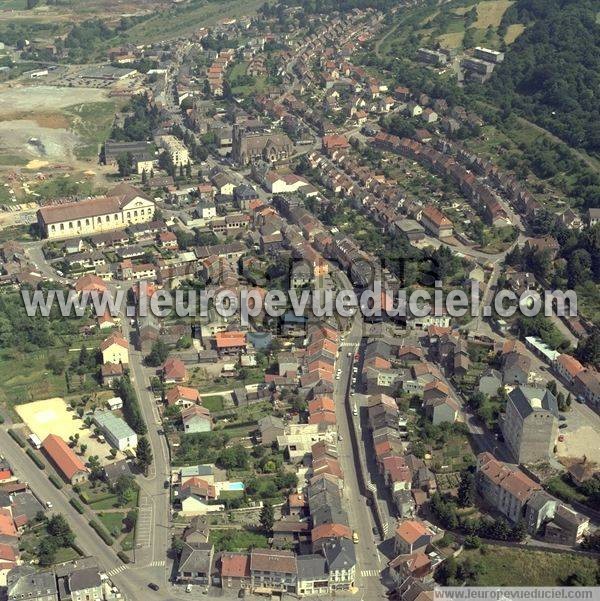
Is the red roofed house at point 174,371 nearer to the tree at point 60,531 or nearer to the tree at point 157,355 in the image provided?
the tree at point 157,355

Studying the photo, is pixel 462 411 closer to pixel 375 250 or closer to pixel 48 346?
pixel 375 250

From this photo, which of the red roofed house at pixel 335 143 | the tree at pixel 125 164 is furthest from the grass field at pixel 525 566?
the tree at pixel 125 164

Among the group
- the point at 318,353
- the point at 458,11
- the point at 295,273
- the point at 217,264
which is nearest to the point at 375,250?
the point at 295,273

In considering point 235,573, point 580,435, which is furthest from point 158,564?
point 580,435

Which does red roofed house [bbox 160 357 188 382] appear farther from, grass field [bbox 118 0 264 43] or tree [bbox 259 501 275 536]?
grass field [bbox 118 0 264 43]

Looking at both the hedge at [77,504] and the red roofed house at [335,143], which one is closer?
the hedge at [77,504]

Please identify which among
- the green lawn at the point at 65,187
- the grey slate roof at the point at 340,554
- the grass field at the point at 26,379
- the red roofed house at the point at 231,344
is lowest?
the grass field at the point at 26,379
